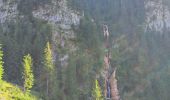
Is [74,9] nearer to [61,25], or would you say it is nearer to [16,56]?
[61,25]

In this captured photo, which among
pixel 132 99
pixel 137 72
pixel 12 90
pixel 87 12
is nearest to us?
pixel 12 90

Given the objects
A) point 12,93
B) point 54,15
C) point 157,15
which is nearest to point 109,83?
point 54,15

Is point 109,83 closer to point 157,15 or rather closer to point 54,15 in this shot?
point 54,15

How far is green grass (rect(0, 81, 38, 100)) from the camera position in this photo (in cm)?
11411

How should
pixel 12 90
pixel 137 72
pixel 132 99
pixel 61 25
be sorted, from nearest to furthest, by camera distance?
pixel 12 90
pixel 132 99
pixel 137 72
pixel 61 25

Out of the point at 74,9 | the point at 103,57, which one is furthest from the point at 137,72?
the point at 74,9

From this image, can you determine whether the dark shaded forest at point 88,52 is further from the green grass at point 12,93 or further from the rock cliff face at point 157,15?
the green grass at point 12,93

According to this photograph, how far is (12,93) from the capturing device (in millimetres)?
119438

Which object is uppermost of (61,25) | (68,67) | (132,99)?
(61,25)

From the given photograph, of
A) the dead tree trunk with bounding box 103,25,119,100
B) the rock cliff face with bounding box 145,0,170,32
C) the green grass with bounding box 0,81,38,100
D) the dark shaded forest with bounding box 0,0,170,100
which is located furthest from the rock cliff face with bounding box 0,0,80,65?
the green grass with bounding box 0,81,38,100

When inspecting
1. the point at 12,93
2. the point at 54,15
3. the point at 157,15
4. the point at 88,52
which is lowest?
the point at 12,93

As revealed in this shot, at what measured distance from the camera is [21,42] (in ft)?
526

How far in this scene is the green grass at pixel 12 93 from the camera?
11411 cm

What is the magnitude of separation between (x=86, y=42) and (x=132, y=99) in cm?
3303
